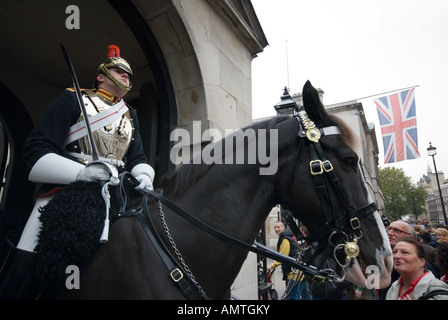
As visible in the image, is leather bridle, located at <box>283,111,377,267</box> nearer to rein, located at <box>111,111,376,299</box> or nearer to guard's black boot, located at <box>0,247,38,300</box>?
rein, located at <box>111,111,376,299</box>

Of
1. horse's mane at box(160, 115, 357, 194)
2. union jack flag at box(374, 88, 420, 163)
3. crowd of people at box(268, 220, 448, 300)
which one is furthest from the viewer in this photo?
union jack flag at box(374, 88, 420, 163)

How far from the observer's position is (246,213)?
178cm

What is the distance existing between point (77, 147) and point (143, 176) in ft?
1.70

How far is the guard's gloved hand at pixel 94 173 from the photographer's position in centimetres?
175

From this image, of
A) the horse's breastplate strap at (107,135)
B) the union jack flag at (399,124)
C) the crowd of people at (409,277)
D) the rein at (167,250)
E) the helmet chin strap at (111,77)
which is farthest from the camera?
the union jack flag at (399,124)

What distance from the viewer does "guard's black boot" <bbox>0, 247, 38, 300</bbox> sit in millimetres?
1613

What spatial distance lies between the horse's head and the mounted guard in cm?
106

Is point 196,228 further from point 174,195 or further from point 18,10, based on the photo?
point 18,10

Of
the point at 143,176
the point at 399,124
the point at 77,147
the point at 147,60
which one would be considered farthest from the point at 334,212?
the point at 399,124

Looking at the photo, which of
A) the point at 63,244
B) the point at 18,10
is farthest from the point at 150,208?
the point at 18,10

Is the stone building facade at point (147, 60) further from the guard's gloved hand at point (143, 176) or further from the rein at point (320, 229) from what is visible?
the rein at point (320, 229)

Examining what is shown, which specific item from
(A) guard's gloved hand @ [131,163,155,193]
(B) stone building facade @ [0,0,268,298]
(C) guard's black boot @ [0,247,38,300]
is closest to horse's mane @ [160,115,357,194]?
(A) guard's gloved hand @ [131,163,155,193]

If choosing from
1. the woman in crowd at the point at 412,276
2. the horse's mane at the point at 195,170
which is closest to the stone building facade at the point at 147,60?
the horse's mane at the point at 195,170
